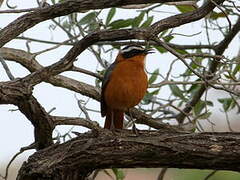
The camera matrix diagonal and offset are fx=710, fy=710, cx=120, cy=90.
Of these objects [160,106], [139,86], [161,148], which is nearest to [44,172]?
[161,148]

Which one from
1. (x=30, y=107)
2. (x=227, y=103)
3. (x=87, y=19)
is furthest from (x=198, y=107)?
(x=30, y=107)

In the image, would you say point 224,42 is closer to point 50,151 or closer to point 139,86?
point 139,86

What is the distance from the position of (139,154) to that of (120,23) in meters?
1.73

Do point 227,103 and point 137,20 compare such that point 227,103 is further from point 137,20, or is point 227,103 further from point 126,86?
point 137,20

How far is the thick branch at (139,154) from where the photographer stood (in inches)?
152

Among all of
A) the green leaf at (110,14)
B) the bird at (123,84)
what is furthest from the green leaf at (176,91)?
the green leaf at (110,14)

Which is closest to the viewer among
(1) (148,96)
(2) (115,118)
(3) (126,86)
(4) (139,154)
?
(4) (139,154)

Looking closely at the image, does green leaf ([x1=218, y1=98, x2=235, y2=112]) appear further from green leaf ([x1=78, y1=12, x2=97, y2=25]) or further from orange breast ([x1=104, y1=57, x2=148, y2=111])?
green leaf ([x1=78, y1=12, x2=97, y2=25])

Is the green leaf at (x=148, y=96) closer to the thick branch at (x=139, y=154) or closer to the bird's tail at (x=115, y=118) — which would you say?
the bird's tail at (x=115, y=118)

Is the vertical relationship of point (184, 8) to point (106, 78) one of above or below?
above

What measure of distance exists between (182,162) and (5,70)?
1.25m

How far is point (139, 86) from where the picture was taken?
537 centimetres

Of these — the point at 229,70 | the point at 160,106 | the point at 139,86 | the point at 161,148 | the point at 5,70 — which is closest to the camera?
the point at 161,148

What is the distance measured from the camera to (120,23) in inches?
212
